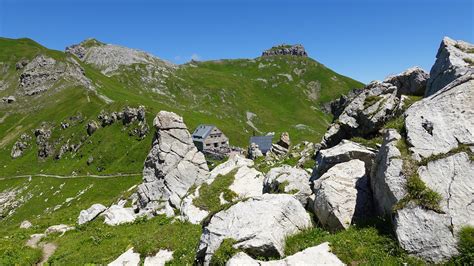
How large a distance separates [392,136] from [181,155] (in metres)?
32.4

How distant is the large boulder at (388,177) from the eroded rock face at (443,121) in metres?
0.84

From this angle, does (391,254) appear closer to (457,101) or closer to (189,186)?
(457,101)

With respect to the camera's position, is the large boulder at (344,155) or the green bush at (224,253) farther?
the large boulder at (344,155)

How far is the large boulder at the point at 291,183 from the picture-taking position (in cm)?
2084

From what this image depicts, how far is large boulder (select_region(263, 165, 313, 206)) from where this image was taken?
20.8 metres

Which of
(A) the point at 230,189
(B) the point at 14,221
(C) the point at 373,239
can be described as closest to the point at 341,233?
(C) the point at 373,239

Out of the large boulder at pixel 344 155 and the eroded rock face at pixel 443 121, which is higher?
the eroded rock face at pixel 443 121

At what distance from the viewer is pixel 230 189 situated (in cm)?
3281

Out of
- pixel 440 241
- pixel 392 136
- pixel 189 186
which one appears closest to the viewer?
pixel 440 241

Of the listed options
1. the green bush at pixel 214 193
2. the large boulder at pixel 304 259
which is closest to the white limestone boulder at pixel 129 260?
the large boulder at pixel 304 259

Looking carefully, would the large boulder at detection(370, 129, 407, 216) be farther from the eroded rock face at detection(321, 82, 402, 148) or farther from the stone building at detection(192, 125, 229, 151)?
the stone building at detection(192, 125, 229, 151)

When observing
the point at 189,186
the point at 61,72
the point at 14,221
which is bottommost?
the point at 14,221

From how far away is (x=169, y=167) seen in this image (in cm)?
4422

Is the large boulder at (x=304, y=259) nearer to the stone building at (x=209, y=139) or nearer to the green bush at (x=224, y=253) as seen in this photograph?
the green bush at (x=224, y=253)
